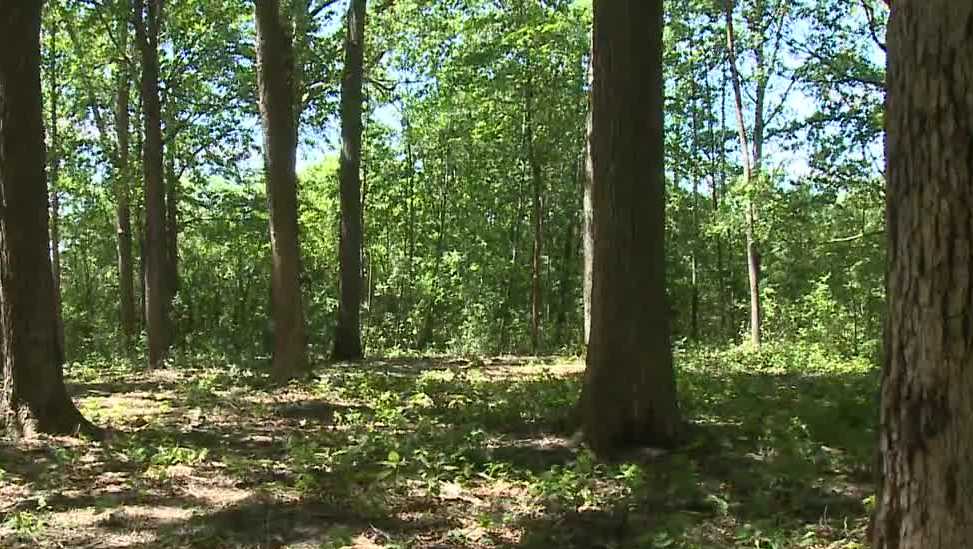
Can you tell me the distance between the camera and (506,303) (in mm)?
30219

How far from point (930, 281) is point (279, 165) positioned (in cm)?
962

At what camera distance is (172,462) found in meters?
6.74

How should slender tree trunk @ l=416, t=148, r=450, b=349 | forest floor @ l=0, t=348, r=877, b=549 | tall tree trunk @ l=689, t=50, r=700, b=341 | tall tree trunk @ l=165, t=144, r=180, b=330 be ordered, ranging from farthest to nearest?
tall tree trunk @ l=689, t=50, r=700, b=341 < slender tree trunk @ l=416, t=148, r=450, b=349 < tall tree trunk @ l=165, t=144, r=180, b=330 < forest floor @ l=0, t=348, r=877, b=549

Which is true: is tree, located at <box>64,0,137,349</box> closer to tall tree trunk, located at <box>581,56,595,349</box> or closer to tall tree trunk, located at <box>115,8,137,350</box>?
tall tree trunk, located at <box>115,8,137,350</box>

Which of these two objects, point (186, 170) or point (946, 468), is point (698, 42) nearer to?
point (186, 170)

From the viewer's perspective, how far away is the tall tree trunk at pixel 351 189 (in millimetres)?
15234

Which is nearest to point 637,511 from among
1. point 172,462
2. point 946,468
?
point 946,468

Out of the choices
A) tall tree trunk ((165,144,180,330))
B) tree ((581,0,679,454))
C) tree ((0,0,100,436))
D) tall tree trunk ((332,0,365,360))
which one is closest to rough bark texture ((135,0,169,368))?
tall tree trunk ((165,144,180,330))

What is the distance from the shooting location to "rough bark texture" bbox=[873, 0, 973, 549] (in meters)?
2.40

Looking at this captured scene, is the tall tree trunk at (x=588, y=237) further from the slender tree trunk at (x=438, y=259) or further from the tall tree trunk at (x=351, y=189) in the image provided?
the slender tree trunk at (x=438, y=259)

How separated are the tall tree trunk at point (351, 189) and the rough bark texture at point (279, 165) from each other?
4.03 meters

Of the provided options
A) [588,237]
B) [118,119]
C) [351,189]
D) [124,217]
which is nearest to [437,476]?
[588,237]

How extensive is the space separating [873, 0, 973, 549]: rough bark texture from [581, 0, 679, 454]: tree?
156 inches

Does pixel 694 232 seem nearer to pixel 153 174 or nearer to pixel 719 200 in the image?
pixel 719 200
